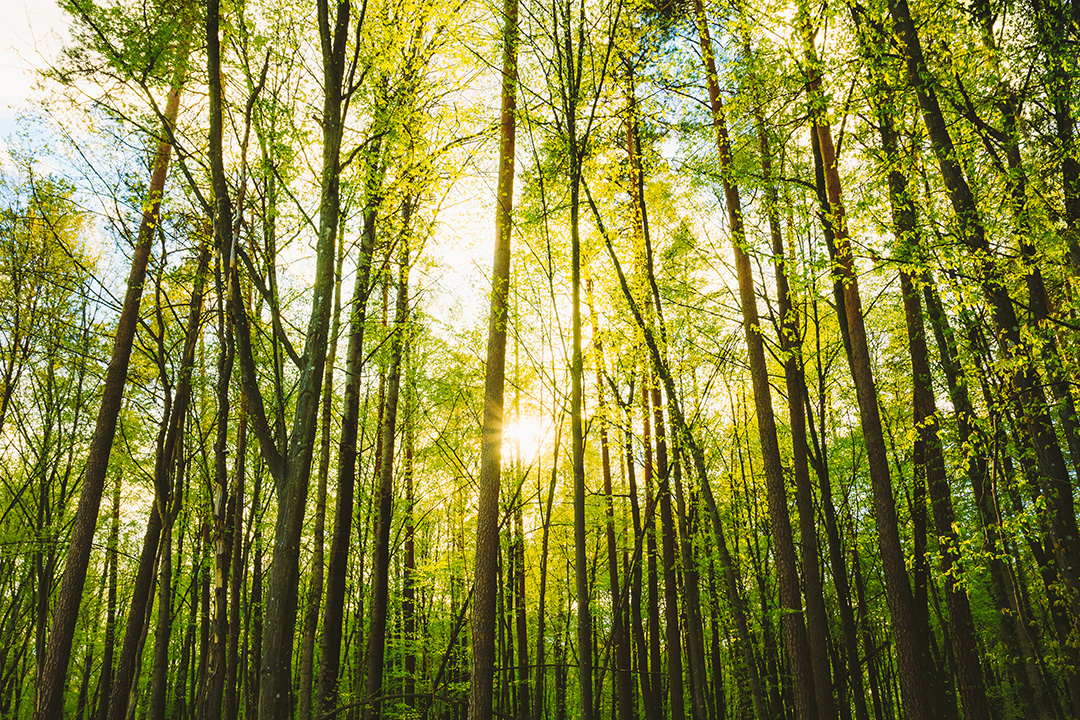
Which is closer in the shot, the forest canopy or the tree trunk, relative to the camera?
the forest canopy

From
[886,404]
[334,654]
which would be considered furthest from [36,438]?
[886,404]

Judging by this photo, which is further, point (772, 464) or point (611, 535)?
point (611, 535)

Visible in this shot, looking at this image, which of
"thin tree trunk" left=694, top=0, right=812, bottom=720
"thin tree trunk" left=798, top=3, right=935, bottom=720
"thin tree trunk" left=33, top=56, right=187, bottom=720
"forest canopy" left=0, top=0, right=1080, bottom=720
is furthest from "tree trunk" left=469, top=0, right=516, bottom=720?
"thin tree trunk" left=33, top=56, right=187, bottom=720

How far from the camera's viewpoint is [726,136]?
761 cm

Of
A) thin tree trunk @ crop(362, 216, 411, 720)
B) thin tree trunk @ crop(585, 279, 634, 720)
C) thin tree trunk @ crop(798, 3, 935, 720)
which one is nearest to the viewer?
thin tree trunk @ crop(798, 3, 935, 720)

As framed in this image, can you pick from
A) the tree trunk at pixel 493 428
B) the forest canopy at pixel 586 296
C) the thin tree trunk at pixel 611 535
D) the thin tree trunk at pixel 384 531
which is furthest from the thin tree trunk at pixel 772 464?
the thin tree trunk at pixel 384 531

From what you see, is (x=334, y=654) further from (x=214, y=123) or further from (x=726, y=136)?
(x=726, y=136)

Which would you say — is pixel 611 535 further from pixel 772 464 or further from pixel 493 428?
pixel 493 428

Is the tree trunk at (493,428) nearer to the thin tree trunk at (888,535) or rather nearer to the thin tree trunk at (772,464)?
the thin tree trunk at (772,464)

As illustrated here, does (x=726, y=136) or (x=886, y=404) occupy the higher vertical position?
(x=726, y=136)

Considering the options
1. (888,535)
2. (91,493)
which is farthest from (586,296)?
(91,493)

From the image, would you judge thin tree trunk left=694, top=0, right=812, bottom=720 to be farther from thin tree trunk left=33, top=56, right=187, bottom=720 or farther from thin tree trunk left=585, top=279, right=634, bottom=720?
thin tree trunk left=33, top=56, right=187, bottom=720

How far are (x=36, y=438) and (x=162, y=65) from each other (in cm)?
944

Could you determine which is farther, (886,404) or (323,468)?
(886,404)
